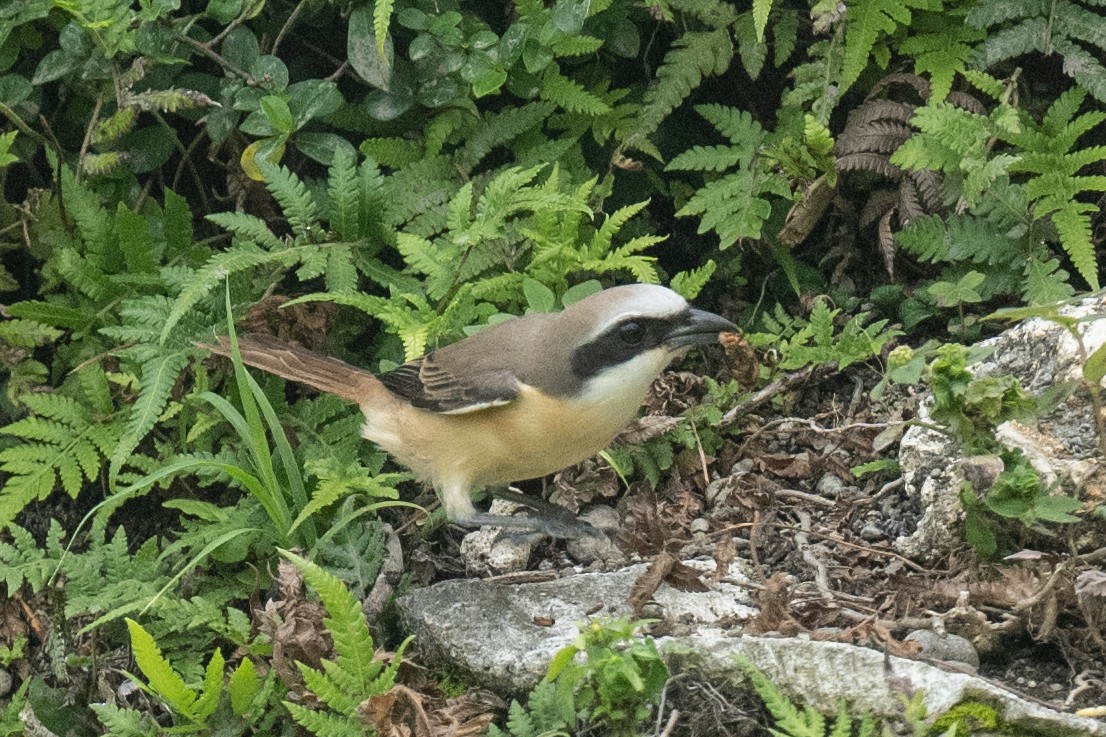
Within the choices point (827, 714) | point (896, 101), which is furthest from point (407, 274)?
point (827, 714)

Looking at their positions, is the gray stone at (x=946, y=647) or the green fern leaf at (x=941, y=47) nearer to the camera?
the gray stone at (x=946, y=647)

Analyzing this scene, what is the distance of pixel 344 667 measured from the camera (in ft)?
14.3

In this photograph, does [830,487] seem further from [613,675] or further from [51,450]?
[51,450]

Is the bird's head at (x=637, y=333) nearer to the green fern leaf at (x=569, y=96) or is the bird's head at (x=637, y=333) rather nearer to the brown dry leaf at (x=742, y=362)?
the brown dry leaf at (x=742, y=362)

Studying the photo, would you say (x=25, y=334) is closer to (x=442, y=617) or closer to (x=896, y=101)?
(x=442, y=617)

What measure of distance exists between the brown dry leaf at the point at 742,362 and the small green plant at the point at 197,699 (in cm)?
245

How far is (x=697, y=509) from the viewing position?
573cm

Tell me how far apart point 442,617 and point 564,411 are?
0.89 meters

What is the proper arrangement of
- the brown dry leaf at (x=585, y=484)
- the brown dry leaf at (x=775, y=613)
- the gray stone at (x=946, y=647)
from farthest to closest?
the brown dry leaf at (x=585, y=484) → the brown dry leaf at (x=775, y=613) → the gray stone at (x=946, y=647)

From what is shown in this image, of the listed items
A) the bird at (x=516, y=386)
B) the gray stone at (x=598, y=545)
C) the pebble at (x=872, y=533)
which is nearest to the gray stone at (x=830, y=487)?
the pebble at (x=872, y=533)

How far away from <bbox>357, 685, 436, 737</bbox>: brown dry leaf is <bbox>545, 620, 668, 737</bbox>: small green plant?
1.78 feet

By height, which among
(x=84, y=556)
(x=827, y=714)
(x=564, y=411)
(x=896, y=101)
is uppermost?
(x=896, y=101)

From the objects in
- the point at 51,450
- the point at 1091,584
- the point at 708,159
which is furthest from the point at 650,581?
the point at 51,450

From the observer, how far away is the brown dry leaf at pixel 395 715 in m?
4.33
